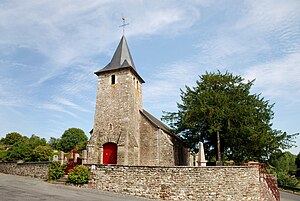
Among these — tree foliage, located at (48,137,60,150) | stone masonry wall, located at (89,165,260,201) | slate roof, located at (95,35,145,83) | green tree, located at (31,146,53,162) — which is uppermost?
slate roof, located at (95,35,145,83)

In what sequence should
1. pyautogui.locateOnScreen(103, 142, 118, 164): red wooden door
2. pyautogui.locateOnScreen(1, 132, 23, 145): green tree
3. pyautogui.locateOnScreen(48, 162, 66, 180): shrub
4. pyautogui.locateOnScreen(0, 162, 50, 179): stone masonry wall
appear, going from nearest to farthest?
pyautogui.locateOnScreen(48, 162, 66, 180): shrub
pyautogui.locateOnScreen(0, 162, 50, 179): stone masonry wall
pyautogui.locateOnScreen(103, 142, 118, 164): red wooden door
pyautogui.locateOnScreen(1, 132, 23, 145): green tree

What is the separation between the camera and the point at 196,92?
2211cm

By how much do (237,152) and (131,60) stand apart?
42.0 feet

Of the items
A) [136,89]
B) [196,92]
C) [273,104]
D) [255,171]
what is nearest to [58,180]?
[136,89]

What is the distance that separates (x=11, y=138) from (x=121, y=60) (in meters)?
44.5

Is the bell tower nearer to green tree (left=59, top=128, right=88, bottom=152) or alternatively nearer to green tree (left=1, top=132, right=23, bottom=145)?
green tree (left=59, top=128, right=88, bottom=152)

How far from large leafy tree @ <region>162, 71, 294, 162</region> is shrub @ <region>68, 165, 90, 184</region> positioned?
9751mm

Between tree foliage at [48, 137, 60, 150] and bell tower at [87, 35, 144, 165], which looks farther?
tree foliage at [48, 137, 60, 150]

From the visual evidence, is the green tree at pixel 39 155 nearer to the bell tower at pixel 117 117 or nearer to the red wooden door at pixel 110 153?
the bell tower at pixel 117 117

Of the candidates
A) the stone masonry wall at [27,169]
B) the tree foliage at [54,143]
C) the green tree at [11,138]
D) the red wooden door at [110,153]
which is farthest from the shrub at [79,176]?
the tree foliage at [54,143]

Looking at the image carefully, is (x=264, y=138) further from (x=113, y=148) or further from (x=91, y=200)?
(x=91, y=200)

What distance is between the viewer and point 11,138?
53812 mm

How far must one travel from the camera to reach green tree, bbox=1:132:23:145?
53.5 m

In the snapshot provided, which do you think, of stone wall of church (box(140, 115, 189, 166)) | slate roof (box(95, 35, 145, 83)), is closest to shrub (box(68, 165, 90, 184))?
stone wall of church (box(140, 115, 189, 166))
